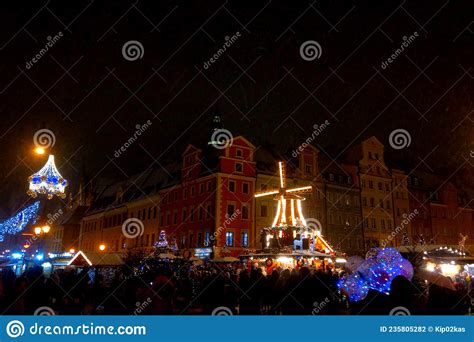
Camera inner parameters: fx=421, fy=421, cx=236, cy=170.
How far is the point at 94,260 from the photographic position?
17812 millimetres

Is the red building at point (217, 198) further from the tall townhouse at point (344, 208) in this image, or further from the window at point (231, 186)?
the tall townhouse at point (344, 208)

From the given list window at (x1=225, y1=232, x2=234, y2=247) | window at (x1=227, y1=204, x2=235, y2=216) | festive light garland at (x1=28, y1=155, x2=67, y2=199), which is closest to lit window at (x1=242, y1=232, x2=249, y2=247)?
window at (x1=225, y1=232, x2=234, y2=247)

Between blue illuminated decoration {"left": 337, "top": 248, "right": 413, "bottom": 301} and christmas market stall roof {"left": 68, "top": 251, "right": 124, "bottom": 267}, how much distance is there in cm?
1111

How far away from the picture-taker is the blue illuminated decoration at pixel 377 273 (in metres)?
9.46

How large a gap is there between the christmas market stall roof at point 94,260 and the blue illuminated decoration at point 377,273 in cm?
1111

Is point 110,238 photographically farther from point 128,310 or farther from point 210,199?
point 128,310

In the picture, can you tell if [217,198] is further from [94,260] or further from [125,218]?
[94,260]

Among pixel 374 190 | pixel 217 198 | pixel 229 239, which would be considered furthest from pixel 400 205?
pixel 217 198

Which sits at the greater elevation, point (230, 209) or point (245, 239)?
point (230, 209)

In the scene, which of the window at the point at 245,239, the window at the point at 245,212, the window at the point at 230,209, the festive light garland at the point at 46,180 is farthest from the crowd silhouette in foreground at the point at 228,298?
the window at the point at 245,212

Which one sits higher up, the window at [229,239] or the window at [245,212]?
the window at [245,212]

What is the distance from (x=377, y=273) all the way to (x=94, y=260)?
12460 mm

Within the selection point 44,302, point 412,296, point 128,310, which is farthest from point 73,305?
point 412,296

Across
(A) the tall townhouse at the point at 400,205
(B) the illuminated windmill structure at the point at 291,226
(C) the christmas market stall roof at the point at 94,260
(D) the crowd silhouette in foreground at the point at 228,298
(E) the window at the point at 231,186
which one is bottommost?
(D) the crowd silhouette in foreground at the point at 228,298
